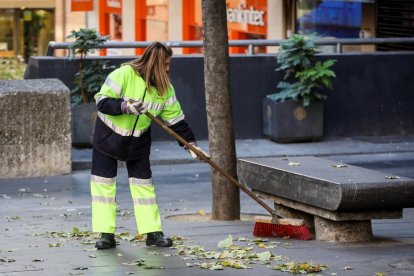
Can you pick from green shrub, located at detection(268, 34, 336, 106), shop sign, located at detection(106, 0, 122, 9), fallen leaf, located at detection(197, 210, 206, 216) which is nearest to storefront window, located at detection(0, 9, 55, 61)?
shop sign, located at detection(106, 0, 122, 9)

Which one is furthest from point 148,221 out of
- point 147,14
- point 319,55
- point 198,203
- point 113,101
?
point 147,14

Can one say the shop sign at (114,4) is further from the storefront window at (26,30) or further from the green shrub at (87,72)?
the green shrub at (87,72)

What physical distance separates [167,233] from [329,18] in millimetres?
12453

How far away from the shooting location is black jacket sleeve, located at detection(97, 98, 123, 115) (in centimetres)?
889

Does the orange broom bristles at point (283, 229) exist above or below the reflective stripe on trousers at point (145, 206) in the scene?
below

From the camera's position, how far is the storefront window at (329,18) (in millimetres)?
20906

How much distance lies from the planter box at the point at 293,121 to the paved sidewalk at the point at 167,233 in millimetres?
1725

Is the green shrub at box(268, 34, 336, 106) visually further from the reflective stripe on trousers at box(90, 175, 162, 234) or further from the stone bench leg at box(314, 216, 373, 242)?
the reflective stripe on trousers at box(90, 175, 162, 234)

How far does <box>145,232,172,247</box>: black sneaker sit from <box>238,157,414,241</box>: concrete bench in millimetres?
1175

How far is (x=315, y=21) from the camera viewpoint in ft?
72.7

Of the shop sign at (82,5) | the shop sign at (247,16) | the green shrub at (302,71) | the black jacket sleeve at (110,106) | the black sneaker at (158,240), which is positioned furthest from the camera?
the shop sign at (82,5)

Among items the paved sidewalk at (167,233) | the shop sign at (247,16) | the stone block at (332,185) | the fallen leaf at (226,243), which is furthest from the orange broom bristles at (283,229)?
the shop sign at (247,16)

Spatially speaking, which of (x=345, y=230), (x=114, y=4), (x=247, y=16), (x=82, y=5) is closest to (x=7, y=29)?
(x=114, y=4)

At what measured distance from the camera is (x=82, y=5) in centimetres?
2500
